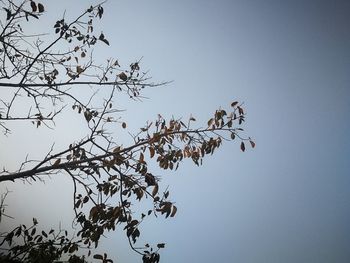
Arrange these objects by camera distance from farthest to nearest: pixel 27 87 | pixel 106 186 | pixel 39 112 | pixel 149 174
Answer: pixel 39 112
pixel 27 87
pixel 106 186
pixel 149 174

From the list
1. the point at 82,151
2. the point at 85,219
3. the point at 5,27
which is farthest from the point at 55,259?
the point at 5,27

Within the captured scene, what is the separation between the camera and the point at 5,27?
347cm

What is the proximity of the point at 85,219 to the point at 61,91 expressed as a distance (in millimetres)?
2432

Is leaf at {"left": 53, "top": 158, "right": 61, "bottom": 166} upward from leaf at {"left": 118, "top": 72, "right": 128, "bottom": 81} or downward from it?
downward

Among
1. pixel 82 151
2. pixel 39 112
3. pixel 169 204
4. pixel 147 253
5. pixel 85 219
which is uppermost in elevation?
pixel 39 112

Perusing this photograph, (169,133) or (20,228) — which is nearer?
(169,133)

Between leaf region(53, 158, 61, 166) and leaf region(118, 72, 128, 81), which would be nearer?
leaf region(53, 158, 61, 166)

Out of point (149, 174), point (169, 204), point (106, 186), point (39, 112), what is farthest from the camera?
point (39, 112)

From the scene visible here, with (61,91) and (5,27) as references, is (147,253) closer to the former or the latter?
(61,91)

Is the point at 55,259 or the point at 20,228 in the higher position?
the point at 20,228

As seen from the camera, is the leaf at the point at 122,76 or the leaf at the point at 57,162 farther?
the leaf at the point at 122,76

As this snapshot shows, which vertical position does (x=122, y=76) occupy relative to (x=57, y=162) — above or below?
above

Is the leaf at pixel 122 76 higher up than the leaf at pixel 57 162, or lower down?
higher up

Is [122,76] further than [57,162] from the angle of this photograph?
Yes
